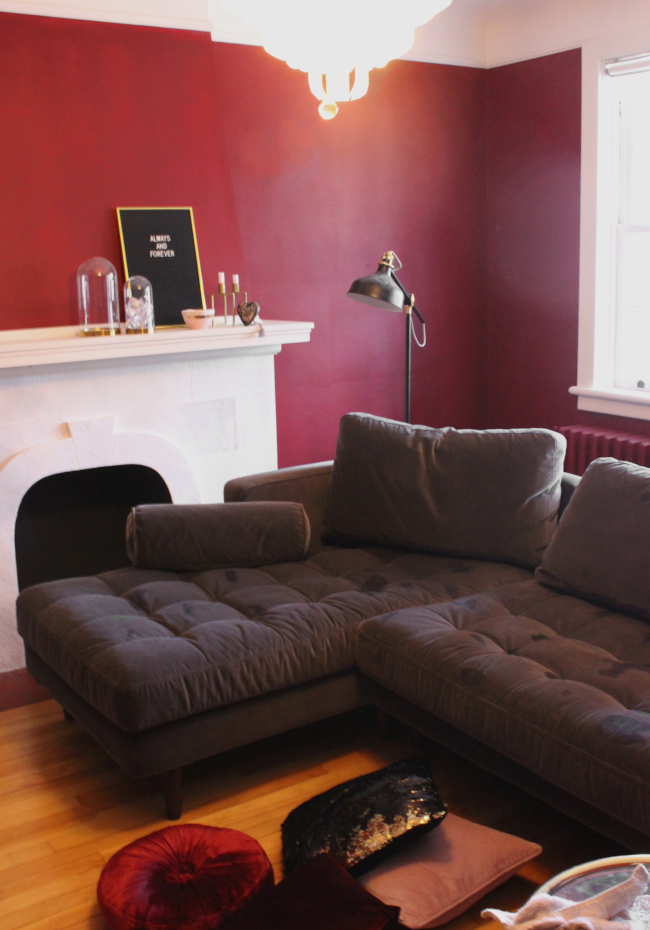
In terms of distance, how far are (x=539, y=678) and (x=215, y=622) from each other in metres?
0.96

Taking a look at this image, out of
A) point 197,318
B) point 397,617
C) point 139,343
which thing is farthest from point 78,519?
Result: point 397,617

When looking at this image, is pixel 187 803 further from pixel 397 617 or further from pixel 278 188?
pixel 278 188

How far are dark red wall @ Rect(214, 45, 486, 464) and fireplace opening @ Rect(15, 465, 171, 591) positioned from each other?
0.84m

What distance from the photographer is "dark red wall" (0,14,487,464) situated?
3613 millimetres

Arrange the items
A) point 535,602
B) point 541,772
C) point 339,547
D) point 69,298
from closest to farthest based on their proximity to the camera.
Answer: point 541,772, point 535,602, point 339,547, point 69,298

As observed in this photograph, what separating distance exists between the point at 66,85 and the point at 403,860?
3149mm

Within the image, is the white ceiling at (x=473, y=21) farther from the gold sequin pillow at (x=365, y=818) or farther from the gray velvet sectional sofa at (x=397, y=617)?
the gold sequin pillow at (x=365, y=818)

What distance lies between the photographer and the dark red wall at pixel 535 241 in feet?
15.0

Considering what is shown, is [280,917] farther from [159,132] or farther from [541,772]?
[159,132]

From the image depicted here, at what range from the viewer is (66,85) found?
3623mm

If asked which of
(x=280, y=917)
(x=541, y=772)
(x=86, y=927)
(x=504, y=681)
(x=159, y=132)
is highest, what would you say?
(x=159, y=132)

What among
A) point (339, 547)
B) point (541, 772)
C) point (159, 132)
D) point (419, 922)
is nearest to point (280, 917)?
point (419, 922)

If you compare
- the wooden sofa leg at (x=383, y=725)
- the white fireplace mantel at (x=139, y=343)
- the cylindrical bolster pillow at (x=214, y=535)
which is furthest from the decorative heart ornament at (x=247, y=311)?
the wooden sofa leg at (x=383, y=725)

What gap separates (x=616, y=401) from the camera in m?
4.50
